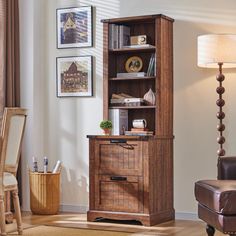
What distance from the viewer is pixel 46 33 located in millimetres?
6520

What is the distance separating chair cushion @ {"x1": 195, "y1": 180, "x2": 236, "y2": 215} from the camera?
157 inches

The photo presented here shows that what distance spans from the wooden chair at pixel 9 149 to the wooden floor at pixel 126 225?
2.17 ft

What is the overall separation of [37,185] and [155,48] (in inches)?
70.4

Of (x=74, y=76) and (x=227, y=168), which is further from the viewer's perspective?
(x=74, y=76)

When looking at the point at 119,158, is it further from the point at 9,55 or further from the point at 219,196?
the point at 219,196

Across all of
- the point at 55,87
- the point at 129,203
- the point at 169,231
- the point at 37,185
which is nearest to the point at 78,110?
the point at 55,87

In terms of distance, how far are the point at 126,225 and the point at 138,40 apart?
1714 millimetres

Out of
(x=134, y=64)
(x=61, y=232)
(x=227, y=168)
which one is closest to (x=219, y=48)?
(x=134, y=64)

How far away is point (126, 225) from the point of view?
5473mm

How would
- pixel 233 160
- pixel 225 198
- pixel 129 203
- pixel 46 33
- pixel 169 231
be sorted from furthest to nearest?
pixel 46 33
pixel 129 203
pixel 169 231
pixel 233 160
pixel 225 198

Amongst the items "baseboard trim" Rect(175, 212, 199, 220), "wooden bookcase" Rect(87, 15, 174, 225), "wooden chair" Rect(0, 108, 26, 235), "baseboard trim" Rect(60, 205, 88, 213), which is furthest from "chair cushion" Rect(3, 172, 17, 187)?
"baseboard trim" Rect(175, 212, 199, 220)

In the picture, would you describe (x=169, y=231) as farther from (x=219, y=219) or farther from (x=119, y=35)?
(x=119, y=35)

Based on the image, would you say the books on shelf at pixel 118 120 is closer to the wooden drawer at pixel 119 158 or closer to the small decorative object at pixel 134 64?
the wooden drawer at pixel 119 158

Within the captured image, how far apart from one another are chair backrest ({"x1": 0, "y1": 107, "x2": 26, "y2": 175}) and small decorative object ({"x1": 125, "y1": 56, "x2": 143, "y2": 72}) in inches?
54.2
